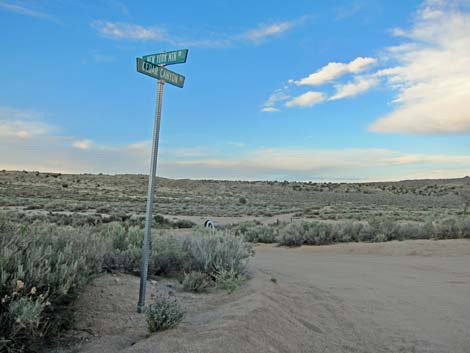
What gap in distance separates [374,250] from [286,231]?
3.61 meters

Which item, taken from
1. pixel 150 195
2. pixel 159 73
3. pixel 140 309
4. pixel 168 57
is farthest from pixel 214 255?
pixel 168 57

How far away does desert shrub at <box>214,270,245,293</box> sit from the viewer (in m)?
6.85

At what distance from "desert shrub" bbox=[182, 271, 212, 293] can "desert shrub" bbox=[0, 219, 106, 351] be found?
1.55m

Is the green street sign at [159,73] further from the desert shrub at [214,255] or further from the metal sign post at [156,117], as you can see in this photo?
the desert shrub at [214,255]

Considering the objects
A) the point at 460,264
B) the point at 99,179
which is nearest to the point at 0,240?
the point at 460,264

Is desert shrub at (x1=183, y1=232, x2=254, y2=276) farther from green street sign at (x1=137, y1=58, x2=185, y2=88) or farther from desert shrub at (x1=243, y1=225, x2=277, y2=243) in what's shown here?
desert shrub at (x1=243, y1=225, x2=277, y2=243)

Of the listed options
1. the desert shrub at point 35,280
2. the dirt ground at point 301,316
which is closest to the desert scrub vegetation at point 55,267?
the desert shrub at point 35,280

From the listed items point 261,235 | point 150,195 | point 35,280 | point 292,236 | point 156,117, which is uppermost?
point 156,117

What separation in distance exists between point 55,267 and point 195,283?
8.46ft

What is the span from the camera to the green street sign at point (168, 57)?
5.50 meters

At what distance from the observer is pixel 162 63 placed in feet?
18.5

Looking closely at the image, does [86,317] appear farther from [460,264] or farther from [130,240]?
[460,264]

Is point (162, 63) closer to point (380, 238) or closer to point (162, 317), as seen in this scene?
point (162, 317)

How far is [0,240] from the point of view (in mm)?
4980
